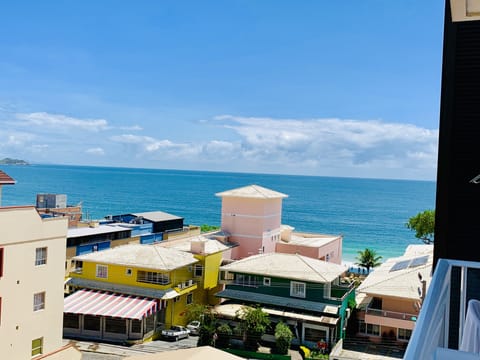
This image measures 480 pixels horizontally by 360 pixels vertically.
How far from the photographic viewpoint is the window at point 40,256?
40.1 feet

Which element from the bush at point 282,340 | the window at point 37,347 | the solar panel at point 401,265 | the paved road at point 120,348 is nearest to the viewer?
the window at point 37,347

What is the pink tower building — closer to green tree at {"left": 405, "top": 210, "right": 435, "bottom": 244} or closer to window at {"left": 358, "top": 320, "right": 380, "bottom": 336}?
window at {"left": 358, "top": 320, "right": 380, "bottom": 336}

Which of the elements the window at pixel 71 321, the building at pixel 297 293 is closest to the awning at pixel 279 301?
the building at pixel 297 293

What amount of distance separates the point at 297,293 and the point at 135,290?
6.89 m

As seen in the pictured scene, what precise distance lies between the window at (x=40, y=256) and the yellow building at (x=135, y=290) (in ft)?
20.0

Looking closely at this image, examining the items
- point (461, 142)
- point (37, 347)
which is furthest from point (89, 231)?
point (461, 142)

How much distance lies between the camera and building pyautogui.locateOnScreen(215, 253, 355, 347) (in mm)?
18156

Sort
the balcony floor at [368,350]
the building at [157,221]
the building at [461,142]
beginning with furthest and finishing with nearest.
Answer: the building at [157,221]
the balcony floor at [368,350]
the building at [461,142]

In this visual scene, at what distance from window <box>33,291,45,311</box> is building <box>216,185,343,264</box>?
44.0 ft

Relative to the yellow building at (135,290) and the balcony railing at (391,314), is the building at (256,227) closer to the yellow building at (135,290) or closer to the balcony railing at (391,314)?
the yellow building at (135,290)

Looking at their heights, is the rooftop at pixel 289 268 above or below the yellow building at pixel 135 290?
above

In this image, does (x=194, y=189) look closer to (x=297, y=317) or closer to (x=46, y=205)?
(x=46, y=205)

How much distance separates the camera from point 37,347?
39.9 ft

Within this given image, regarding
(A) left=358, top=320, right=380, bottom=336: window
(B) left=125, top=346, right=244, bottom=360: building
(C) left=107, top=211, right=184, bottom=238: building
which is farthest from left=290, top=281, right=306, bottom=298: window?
Answer: (C) left=107, top=211, right=184, bottom=238: building
